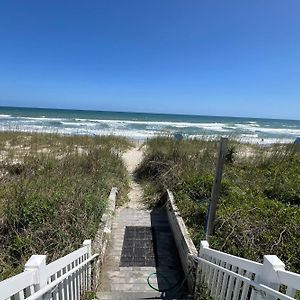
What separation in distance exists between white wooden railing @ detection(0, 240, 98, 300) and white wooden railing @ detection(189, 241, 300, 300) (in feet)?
4.31

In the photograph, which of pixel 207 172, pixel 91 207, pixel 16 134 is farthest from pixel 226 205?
pixel 16 134

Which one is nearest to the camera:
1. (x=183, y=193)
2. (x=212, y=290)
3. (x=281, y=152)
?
(x=212, y=290)

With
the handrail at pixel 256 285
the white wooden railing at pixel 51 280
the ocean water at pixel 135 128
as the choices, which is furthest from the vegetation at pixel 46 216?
the ocean water at pixel 135 128

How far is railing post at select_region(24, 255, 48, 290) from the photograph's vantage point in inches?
62.2

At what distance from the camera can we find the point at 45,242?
11.5ft

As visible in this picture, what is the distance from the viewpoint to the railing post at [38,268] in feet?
5.18

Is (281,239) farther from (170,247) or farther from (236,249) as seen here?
(170,247)

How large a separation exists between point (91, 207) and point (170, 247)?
1.51 metres

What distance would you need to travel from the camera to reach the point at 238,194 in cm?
514

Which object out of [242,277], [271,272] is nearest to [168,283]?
[242,277]

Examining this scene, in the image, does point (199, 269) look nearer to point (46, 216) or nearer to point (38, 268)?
point (38, 268)

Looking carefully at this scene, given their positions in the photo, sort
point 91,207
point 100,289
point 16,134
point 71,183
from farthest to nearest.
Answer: point 16,134 < point 71,183 < point 91,207 < point 100,289

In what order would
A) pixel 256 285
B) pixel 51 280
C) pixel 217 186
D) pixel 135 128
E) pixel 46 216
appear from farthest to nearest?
pixel 135 128 < pixel 46 216 < pixel 217 186 < pixel 51 280 < pixel 256 285

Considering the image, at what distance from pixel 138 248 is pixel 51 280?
2507mm
